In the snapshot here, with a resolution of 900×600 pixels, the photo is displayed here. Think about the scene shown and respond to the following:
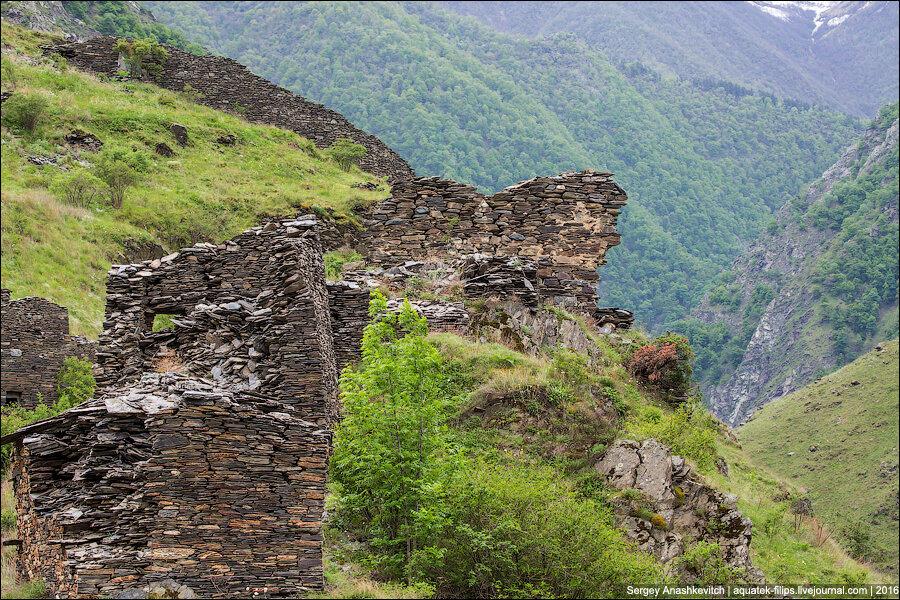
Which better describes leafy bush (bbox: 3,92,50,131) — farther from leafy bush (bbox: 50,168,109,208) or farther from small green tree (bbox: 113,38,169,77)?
small green tree (bbox: 113,38,169,77)

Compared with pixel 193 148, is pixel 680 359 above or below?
below

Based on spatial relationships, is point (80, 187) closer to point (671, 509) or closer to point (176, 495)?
point (176, 495)

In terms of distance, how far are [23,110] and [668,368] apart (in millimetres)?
26994

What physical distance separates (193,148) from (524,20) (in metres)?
142

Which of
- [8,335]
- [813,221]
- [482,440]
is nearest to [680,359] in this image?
[482,440]

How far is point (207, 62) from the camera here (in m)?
42.2

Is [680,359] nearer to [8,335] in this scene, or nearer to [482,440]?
[482,440]

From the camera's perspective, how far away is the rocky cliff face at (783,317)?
60781mm

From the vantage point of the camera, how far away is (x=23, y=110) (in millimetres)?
30797

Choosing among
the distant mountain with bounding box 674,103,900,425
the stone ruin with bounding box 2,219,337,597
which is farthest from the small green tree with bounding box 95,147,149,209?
the distant mountain with bounding box 674,103,900,425

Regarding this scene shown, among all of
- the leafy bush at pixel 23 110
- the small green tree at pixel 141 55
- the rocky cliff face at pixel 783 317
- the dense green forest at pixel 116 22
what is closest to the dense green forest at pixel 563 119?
the rocky cliff face at pixel 783 317

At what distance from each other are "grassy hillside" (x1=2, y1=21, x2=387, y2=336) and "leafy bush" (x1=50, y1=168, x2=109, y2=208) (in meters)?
0.20

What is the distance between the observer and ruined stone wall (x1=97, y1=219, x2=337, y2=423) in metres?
14.0

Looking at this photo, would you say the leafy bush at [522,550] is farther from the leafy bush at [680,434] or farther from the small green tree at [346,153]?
the small green tree at [346,153]
